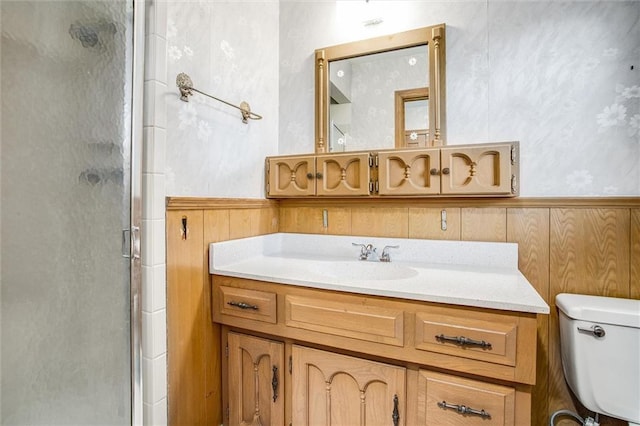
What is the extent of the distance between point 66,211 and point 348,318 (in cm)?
97

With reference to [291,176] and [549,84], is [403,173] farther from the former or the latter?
[549,84]

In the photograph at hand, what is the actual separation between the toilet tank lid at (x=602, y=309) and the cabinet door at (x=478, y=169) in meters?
0.47

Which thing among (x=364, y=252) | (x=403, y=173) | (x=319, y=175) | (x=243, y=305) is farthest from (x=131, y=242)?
(x=403, y=173)

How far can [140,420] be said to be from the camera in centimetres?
112

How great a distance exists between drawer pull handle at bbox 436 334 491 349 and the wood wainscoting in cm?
62

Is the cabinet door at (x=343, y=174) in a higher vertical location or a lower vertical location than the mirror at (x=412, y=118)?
lower

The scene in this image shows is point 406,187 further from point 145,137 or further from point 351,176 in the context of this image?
point 145,137

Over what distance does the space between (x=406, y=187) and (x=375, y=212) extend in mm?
261

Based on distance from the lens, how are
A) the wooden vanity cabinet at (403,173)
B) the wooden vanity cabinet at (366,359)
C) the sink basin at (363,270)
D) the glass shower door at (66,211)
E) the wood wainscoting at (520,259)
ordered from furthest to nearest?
the sink basin at (363,270) → the wooden vanity cabinet at (403,173) → the wood wainscoting at (520,259) → the wooden vanity cabinet at (366,359) → the glass shower door at (66,211)

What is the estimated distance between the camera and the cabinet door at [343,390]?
3.71 ft

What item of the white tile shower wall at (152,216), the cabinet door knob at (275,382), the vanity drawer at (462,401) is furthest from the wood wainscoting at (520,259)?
the vanity drawer at (462,401)

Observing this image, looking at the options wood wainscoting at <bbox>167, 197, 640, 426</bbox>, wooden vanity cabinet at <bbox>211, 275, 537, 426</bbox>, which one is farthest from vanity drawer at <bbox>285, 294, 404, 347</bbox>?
wood wainscoting at <bbox>167, 197, 640, 426</bbox>

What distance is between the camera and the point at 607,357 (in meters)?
1.09

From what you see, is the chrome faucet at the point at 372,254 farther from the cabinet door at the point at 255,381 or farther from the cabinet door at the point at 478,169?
the cabinet door at the point at 255,381
